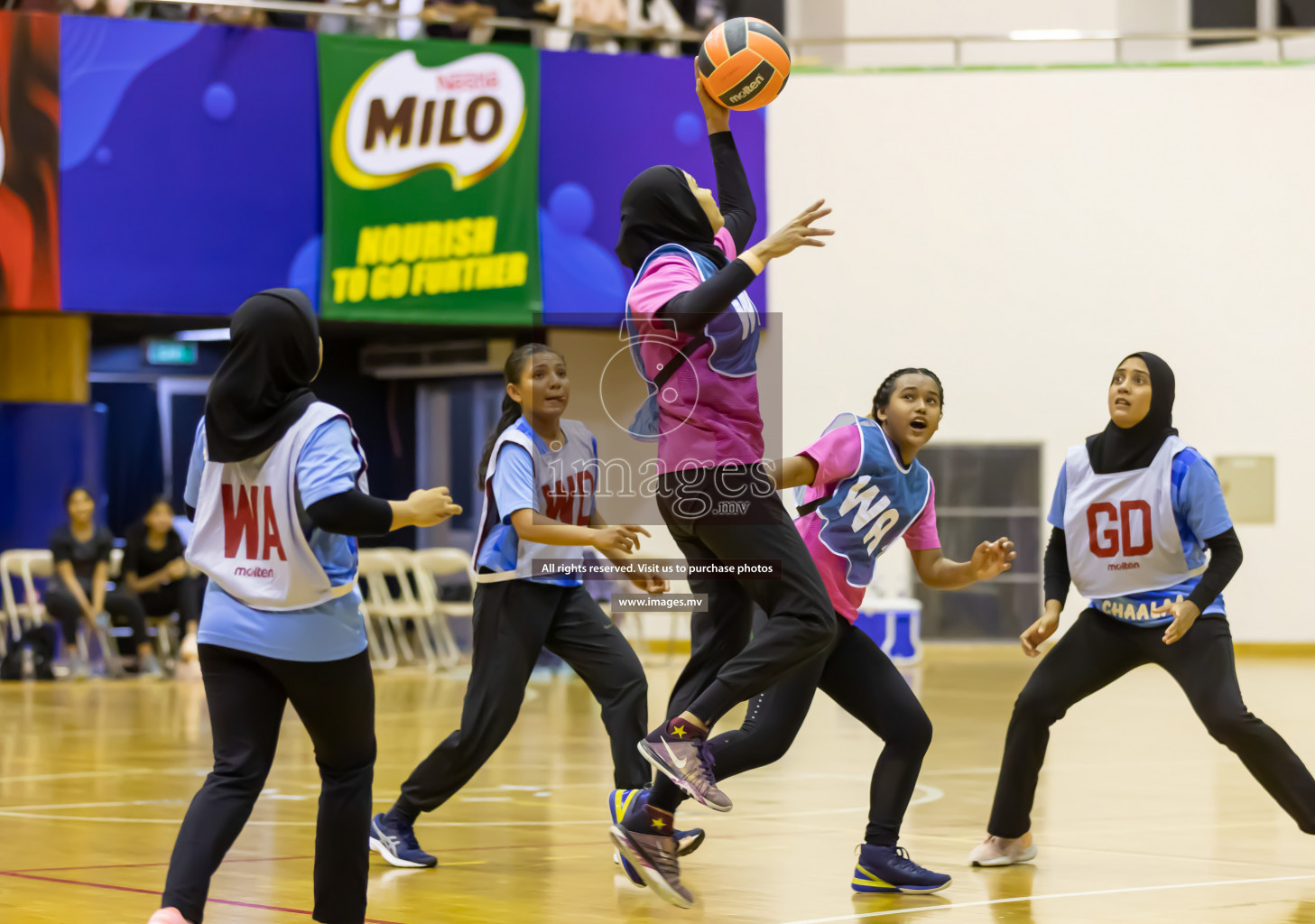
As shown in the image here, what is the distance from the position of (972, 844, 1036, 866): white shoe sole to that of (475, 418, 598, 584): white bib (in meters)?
1.97

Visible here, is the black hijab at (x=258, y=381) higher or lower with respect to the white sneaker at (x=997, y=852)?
higher

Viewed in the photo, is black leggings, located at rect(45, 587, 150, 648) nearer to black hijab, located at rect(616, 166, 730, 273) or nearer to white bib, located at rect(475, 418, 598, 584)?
white bib, located at rect(475, 418, 598, 584)

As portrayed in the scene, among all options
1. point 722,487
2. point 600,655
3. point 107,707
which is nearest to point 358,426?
point 107,707

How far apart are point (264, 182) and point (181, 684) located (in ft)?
17.3

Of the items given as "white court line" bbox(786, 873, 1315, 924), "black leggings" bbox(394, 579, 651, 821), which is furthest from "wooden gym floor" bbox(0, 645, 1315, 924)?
"black leggings" bbox(394, 579, 651, 821)

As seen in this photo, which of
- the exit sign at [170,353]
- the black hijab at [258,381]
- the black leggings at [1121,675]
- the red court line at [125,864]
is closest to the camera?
the black hijab at [258,381]

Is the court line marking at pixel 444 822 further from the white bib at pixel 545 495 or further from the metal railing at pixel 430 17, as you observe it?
the metal railing at pixel 430 17

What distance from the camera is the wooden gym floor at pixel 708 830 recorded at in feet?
17.3

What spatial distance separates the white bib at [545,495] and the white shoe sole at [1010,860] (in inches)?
77.4

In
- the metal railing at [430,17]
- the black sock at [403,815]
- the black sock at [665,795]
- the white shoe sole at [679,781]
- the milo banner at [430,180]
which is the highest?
the metal railing at [430,17]

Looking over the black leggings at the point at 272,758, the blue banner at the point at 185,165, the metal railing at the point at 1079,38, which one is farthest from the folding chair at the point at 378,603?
the black leggings at the point at 272,758

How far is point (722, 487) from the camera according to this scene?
4.91 metres

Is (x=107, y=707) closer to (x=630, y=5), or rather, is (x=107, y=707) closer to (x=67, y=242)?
(x=67, y=242)

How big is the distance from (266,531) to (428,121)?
13447 millimetres
